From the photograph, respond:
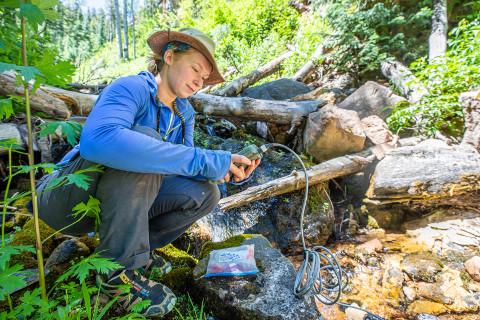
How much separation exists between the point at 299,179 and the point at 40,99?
3.22 m

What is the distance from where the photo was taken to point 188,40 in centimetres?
185

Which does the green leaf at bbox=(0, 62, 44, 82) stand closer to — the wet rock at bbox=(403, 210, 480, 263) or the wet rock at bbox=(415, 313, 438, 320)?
the wet rock at bbox=(415, 313, 438, 320)

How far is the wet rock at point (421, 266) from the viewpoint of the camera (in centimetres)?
310

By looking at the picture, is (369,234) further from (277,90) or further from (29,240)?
(29,240)

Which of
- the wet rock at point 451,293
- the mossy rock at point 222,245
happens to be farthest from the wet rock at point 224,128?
the wet rock at point 451,293

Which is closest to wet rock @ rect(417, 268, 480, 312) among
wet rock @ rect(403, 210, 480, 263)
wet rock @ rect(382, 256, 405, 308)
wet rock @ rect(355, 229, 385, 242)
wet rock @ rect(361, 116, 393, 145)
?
wet rock @ rect(382, 256, 405, 308)

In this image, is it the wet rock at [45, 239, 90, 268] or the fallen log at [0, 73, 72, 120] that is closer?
the wet rock at [45, 239, 90, 268]

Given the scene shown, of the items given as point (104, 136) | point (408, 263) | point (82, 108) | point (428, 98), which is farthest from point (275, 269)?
point (428, 98)

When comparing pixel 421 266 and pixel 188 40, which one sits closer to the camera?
pixel 188 40

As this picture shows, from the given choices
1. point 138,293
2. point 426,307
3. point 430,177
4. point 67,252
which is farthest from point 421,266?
point 67,252

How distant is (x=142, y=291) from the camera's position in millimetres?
1625

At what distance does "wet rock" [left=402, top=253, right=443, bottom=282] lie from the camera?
3.10 meters

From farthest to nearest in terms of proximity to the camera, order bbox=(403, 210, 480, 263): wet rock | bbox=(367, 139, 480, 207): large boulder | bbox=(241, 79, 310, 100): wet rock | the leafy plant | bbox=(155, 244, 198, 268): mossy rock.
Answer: bbox=(241, 79, 310, 100): wet rock → the leafy plant → bbox=(367, 139, 480, 207): large boulder → bbox=(403, 210, 480, 263): wet rock → bbox=(155, 244, 198, 268): mossy rock

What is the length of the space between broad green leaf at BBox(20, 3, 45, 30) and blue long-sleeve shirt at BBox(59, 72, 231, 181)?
1.68ft
